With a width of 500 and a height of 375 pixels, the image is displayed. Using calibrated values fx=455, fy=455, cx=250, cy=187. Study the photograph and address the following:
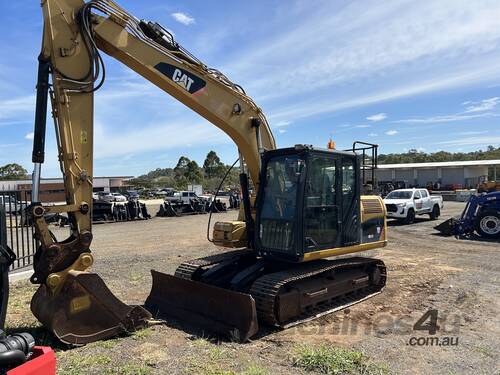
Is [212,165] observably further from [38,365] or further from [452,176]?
[38,365]

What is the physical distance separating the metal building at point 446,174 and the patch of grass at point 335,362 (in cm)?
5662

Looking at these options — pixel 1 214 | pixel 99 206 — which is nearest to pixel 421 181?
pixel 99 206

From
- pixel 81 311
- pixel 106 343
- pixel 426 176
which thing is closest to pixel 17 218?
→ pixel 81 311

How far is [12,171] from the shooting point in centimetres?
10150

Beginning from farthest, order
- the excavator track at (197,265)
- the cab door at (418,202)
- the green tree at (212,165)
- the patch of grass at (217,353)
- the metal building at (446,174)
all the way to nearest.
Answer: the green tree at (212,165), the metal building at (446,174), the cab door at (418,202), the excavator track at (197,265), the patch of grass at (217,353)

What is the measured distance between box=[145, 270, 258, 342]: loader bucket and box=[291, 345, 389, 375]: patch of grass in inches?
33.5

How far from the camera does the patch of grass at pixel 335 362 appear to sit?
15.9ft

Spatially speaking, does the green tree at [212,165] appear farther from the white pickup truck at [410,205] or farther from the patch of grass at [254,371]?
the patch of grass at [254,371]

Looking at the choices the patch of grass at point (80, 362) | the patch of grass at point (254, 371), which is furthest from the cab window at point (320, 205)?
the patch of grass at point (80, 362)

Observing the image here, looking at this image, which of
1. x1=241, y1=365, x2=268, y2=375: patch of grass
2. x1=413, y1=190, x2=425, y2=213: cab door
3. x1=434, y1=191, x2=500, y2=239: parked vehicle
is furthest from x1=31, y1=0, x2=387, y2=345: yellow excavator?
x1=413, y1=190, x2=425, y2=213: cab door

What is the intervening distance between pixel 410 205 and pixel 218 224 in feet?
53.8

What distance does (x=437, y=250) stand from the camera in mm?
13570

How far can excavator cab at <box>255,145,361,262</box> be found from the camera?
664 centimetres

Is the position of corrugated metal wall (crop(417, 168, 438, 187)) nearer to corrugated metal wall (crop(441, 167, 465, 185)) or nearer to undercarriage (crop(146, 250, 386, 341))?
corrugated metal wall (crop(441, 167, 465, 185))
